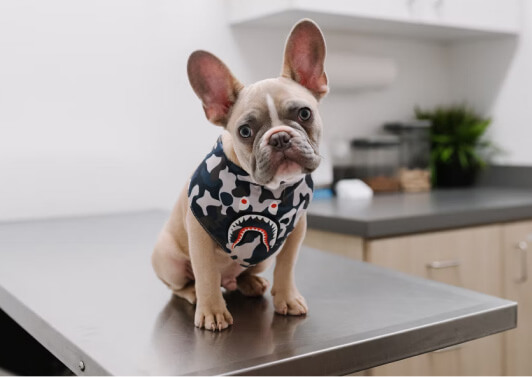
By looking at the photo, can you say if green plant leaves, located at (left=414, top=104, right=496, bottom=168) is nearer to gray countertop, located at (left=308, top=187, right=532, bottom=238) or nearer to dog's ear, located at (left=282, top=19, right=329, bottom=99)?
gray countertop, located at (left=308, top=187, right=532, bottom=238)

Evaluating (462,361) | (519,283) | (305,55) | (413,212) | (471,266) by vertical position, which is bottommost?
(462,361)

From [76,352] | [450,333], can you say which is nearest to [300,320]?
[450,333]

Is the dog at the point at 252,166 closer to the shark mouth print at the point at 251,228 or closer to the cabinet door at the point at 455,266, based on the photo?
the shark mouth print at the point at 251,228

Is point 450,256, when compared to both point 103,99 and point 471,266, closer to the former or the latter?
point 471,266

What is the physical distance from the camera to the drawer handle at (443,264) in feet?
6.12

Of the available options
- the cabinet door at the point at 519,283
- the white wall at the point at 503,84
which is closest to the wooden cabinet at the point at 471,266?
the cabinet door at the point at 519,283

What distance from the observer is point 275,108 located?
772 millimetres

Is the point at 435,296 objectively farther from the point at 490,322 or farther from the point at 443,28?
the point at 443,28

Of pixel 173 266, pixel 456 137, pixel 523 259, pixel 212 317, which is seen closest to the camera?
pixel 212 317

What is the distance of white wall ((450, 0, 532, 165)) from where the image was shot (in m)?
2.58

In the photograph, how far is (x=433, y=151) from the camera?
269 cm

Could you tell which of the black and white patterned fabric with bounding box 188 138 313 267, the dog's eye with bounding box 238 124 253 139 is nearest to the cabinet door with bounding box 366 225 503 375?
the black and white patterned fabric with bounding box 188 138 313 267

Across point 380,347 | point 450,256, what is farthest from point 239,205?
point 450,256

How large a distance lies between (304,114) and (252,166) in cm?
10
